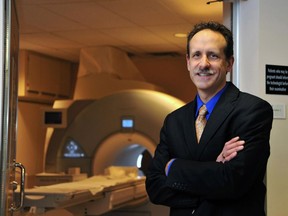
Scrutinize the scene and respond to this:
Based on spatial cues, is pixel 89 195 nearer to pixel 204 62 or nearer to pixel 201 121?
pixel 201 121

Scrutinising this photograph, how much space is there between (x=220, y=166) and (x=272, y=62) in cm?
82

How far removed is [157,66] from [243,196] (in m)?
4.54


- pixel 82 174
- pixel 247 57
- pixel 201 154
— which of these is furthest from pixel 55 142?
pixel 201 154

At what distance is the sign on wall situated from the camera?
2152 mm

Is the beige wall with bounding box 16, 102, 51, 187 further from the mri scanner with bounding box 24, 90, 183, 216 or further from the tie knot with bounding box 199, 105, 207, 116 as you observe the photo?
the tie knot with bounding box 199, 105, 207, 116

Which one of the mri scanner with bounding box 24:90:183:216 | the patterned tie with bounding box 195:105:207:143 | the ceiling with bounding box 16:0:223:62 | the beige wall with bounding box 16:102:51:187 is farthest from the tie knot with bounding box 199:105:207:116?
the beige wall with bounding box 16:102:51:187

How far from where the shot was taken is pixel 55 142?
16.4 ft

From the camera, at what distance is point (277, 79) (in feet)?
7.10

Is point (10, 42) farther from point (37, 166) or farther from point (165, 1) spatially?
point (37, 166)

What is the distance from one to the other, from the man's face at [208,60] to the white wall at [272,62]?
1.80 ft

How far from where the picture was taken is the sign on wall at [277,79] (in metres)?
2.15

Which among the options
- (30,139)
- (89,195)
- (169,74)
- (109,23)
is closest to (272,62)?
(89,195)

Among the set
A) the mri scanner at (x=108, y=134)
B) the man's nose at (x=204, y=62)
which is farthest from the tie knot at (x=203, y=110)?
the mri scanner at (x=108, y=134)

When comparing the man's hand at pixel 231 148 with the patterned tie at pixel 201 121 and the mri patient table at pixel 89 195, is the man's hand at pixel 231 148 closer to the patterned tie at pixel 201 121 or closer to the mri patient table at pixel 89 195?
the patterned tie at pixel 201 121
